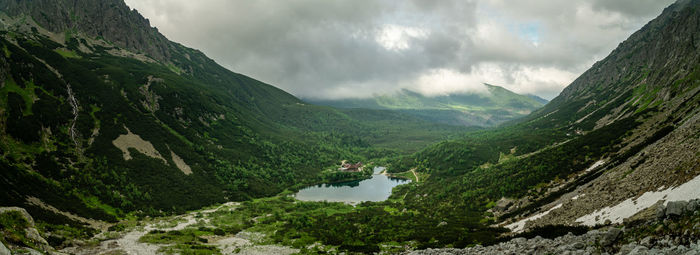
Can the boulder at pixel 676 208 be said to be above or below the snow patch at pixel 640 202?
above

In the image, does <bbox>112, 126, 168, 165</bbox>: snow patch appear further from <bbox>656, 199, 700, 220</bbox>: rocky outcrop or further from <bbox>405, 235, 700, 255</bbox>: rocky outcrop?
<bbox>656, 199, 700, 220</bbox>: rocky outcrop

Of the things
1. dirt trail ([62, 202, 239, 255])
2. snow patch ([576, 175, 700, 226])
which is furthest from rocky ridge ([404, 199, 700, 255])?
dirt trail ([62, 202, 239, 255])

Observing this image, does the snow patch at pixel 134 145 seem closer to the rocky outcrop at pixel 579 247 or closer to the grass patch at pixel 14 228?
the grass patch at pixel 14 228

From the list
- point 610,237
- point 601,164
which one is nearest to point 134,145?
point 610,237

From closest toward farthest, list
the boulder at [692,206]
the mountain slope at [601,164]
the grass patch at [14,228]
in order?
the boulder at [692,206]
the grass patch at [14,228]
the mountain slope at [601,164]

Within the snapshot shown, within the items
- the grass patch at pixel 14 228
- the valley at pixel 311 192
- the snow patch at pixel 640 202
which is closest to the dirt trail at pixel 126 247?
the valley at pixel 311 192

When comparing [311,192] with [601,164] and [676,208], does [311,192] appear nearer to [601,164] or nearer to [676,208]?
[601,164]
